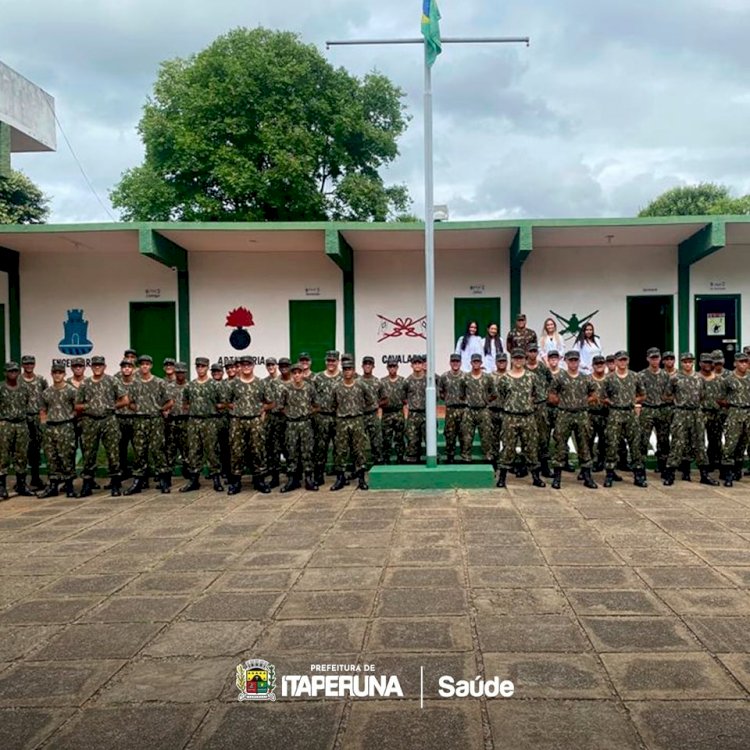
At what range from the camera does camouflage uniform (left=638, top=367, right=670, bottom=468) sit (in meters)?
8.88

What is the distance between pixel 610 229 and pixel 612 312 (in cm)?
183

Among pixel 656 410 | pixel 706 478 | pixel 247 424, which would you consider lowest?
pixel 706 478

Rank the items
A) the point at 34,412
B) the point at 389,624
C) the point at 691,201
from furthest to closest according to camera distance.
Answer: the point at 691,201 < the point at 34,412 < the point at 389,624

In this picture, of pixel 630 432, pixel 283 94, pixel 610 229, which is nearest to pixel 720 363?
pixel 630 432

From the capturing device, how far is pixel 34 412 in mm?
8969

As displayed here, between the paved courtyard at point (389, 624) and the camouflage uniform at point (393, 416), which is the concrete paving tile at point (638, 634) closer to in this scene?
the paved courtyard at point (389, 624)

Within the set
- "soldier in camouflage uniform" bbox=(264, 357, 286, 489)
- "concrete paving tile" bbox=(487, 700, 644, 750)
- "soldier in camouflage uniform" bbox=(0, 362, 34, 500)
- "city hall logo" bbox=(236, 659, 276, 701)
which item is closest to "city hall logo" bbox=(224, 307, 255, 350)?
"soldier in camouflage uniform" bbox=(264, 357, 286, 489)

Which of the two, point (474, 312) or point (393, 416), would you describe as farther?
point (474, 312)

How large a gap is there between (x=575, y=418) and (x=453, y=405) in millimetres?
1576

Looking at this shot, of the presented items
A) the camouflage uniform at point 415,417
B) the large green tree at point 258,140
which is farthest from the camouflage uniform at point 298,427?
the large green tree at point 258,140

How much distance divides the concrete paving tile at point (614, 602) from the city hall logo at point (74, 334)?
34.0 ft

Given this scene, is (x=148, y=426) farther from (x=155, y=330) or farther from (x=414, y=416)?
(x=155, y=330)

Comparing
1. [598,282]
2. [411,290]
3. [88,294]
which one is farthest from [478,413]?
[88,294]

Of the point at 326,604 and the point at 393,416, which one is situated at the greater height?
the point at 393,416
